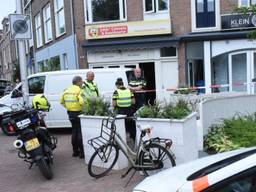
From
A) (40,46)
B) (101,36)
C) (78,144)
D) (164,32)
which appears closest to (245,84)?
(164,32)

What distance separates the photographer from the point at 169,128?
5.94 meters

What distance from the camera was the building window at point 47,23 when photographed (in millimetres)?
23697

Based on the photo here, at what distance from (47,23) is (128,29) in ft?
30.3

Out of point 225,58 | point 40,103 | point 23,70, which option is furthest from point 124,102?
point 225,58

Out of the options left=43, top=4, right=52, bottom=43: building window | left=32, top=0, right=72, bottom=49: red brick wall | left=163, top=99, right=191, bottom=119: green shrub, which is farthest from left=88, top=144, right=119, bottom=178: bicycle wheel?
left=43, top=4, right=52, bottom=43: building window

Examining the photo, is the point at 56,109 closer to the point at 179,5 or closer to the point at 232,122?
the point at 232,122

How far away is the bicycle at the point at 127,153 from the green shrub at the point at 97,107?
0.36m

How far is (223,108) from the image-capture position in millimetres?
7918

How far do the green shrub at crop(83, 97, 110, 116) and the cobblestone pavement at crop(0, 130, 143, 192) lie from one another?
3.51 ft

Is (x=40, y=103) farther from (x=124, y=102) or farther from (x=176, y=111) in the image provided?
(x=176, y=111)

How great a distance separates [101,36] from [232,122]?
11.3 meters

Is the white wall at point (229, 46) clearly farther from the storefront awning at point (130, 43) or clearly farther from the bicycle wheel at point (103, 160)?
the bicycle wheel at point (103, 160)

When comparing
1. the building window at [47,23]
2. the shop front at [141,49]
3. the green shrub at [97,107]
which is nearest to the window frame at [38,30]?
the building window at [47,23]

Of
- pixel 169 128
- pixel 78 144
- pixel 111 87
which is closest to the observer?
pixel 169 128
